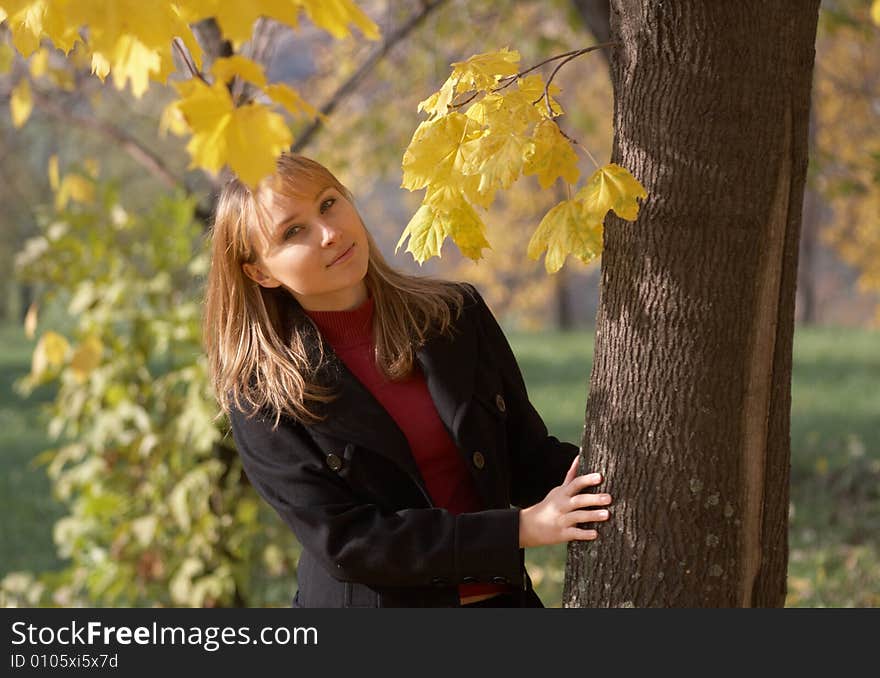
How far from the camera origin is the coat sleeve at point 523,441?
2463 mm

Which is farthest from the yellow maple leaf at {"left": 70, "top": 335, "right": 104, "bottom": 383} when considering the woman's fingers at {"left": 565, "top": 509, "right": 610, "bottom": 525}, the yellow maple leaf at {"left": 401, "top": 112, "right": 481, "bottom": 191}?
the woman's fingers at {"left": 565, "top": 509, "right": 610, "bottom": 525}

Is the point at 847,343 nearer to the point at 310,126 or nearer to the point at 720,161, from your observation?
the point at 310,126

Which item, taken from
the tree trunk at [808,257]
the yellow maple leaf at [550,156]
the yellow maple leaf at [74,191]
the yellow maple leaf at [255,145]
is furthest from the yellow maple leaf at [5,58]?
the tree trunk at [808,257]

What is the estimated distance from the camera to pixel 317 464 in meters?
2.25

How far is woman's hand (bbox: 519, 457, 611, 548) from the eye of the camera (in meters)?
2.10

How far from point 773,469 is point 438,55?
6.06m

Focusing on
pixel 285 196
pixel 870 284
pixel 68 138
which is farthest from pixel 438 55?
pixel 68 138

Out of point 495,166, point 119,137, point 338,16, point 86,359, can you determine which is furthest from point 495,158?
point 119,137

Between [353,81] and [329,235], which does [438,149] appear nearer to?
[329,235]

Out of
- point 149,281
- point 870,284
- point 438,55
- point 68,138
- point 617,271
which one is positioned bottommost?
point 617,271

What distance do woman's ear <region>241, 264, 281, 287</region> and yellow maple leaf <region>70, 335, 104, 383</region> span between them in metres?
2.04

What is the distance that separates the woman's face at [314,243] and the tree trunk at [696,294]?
0.52m

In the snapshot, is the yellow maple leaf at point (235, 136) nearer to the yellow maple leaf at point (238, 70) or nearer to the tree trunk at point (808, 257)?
the yellow maple leaf at point (238, 70)

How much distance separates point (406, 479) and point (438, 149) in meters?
0.68
